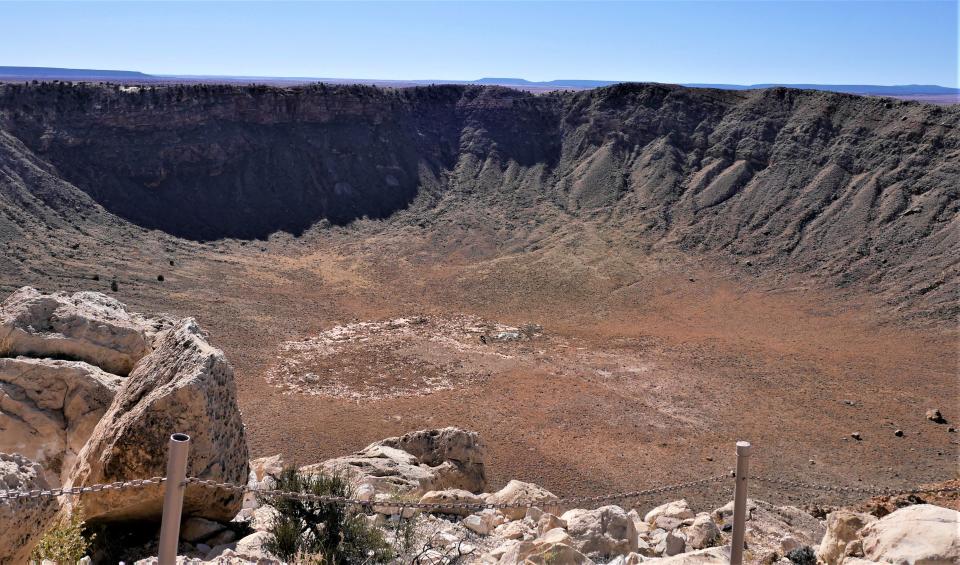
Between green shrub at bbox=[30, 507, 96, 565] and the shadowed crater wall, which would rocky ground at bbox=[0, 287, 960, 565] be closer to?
green shrub at bbox=[30, 507, 96, 565]

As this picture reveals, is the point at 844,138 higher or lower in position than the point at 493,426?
higher

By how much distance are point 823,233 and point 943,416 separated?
1737 cm

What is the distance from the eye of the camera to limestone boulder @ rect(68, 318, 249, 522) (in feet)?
27.1

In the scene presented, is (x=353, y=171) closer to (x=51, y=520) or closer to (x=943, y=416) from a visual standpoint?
(x=943, y=416)

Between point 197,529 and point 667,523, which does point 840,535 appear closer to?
point 667,523

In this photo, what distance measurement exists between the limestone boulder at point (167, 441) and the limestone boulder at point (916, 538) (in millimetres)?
6832

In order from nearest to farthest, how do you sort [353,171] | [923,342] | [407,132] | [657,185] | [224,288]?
1. [923,342]
2. [224,288]
3. [657,185]
4. [353,171]
5. [407,132]

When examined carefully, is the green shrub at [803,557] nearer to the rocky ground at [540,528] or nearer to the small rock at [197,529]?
the rocky ground at [540,528]

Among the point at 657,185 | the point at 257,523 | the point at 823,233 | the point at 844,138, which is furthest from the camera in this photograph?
the point at 657,185

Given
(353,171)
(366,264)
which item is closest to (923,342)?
(366,264)

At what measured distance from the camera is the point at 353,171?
47.7 metres

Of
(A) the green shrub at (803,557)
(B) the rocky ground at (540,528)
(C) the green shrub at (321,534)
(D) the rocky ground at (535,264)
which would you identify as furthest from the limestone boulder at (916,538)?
(D) the rocky ground at (535,264)

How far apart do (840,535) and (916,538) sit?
162 cm

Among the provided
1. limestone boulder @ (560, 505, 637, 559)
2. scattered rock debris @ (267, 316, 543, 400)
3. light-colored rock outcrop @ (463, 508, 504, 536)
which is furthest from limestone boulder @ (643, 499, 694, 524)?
scattered rock debris @ (267, 316, 543, 400)
